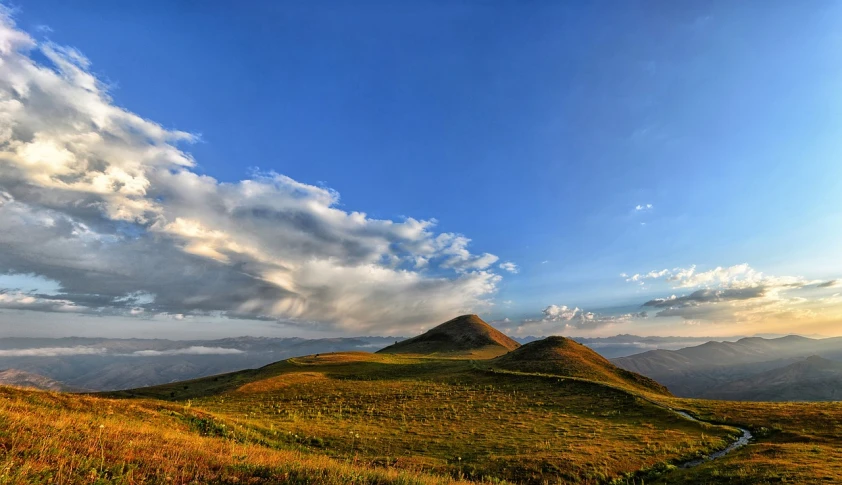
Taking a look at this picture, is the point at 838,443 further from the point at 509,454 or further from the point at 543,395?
the point at 543,395

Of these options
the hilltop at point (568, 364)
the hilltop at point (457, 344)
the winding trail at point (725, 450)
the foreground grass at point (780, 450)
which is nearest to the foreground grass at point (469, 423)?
the winding trail at point (725, 450)

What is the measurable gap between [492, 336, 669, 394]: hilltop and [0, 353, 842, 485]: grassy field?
581 inches

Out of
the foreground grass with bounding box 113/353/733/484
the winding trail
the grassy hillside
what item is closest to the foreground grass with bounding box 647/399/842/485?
the grassy hillside

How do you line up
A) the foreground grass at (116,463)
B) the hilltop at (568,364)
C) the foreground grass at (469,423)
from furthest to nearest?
the hilltop at (568,364) → the foreground grass at (469,423) → the foreground grass at (116,463)

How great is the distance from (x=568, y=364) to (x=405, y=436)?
60913 mm

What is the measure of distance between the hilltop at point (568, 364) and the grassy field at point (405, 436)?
14.8 meters

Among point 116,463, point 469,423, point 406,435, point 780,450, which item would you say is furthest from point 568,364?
point 116,463

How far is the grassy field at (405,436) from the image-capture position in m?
11.6

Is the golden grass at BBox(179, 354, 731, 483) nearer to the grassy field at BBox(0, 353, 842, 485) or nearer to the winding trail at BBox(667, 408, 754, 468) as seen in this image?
the grassy field at BBox(0, 353, 842, 485)

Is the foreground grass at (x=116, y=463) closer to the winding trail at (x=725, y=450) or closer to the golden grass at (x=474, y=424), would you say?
the golden grass at (x=474, y=424)

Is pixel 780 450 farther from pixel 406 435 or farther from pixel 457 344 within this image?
pixel 457 344

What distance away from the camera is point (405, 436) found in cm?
3662

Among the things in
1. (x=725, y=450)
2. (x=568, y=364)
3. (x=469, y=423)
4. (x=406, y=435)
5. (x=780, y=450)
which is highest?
(x=568, y=364)

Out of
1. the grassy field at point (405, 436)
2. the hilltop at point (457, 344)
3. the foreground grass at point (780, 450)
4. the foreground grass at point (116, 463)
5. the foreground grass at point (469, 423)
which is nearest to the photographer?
the foreground grass at point (116, 463)
